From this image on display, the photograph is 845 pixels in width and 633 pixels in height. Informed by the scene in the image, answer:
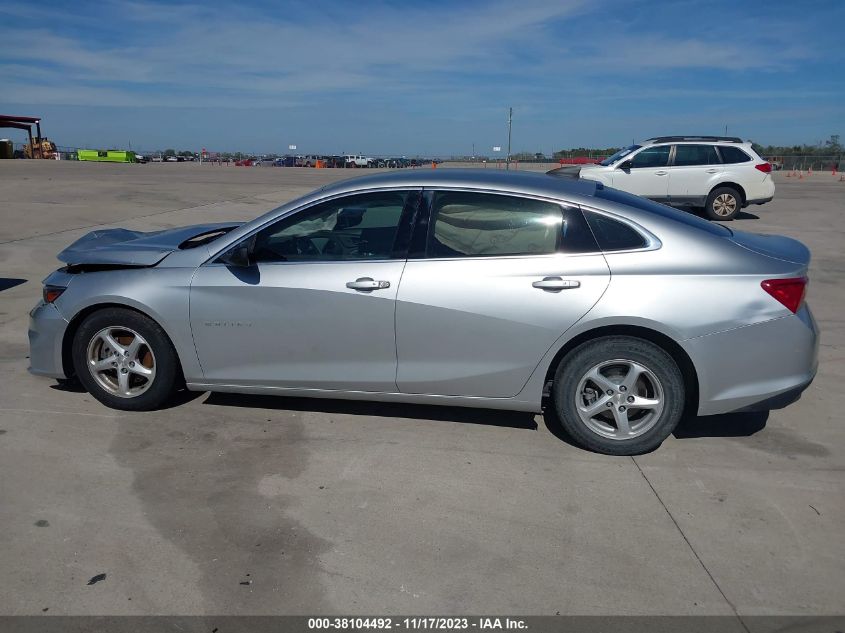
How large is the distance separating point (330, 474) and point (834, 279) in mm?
8002

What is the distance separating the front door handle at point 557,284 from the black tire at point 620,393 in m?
0.35

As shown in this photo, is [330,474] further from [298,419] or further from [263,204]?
[263,204]

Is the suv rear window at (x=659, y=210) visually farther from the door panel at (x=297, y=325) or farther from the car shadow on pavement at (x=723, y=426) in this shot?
the door panel at (x=297, y=325)

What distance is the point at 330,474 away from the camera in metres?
3.99

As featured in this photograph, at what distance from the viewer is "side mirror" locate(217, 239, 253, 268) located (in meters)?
4.38

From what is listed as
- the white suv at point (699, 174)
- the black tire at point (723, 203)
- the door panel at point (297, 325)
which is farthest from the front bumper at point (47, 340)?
the black tire at point (723, 203)

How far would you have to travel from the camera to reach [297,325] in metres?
4.38

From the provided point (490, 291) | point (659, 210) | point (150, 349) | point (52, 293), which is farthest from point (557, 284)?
point (52, 293)

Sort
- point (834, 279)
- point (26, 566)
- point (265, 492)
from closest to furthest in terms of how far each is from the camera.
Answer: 1. point (26, 566)
2. point (265, 492)
3. point (834, 279)

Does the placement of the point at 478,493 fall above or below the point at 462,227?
below

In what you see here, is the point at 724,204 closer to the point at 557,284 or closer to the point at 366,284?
the point at 557,284

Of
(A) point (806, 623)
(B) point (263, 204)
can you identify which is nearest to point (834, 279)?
(A) point (806, 623)

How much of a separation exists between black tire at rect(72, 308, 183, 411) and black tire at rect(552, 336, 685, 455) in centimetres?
243

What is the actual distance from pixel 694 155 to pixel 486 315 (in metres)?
13.5
